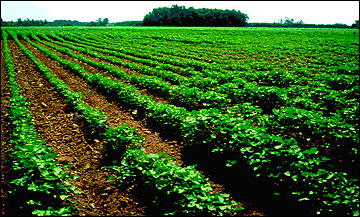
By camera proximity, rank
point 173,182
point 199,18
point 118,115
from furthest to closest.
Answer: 1. point 199,18
2. point 118,115
3. point 173,182

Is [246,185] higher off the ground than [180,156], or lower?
lower

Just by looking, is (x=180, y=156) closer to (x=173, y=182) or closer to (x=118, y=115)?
(x=173, y=182)

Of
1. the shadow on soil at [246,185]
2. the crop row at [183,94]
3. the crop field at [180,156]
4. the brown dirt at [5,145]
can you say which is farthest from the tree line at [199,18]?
the shadow on soil at [246,185]

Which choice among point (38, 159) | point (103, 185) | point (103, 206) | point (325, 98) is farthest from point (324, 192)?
point (325, 98)

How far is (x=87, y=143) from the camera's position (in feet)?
22.4

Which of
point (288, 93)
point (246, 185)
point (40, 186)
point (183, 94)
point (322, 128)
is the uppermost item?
point (183, 94)

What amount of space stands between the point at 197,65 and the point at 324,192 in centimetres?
1369

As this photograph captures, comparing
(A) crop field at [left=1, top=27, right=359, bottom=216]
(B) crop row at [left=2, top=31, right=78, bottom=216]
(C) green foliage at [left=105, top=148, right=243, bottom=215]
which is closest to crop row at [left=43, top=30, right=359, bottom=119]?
(A) crop field at [left=1, top=27, right=359, bottom=216]

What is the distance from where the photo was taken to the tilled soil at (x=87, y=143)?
14.7 feet

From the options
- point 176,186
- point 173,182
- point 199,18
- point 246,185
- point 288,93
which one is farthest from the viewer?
point 199,18

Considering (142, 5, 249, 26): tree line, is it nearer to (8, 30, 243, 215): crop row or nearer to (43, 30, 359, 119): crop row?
(43, 30, 359, 119): crop row

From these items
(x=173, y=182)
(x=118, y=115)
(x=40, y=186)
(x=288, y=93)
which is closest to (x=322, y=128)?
(x=173, y=182)

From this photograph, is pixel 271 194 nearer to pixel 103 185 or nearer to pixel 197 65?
pixel 103 185

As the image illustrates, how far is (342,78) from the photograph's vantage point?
1173 centimetres
